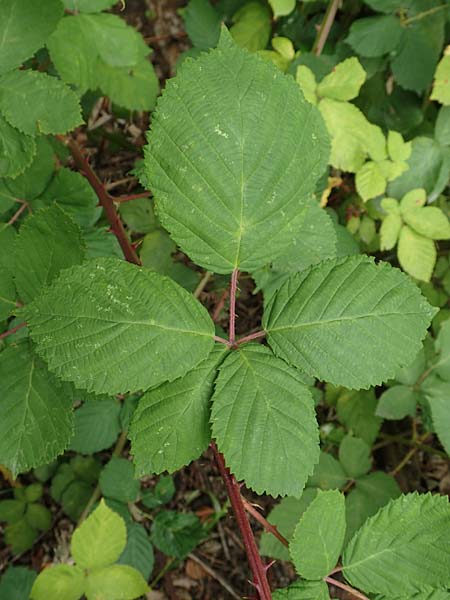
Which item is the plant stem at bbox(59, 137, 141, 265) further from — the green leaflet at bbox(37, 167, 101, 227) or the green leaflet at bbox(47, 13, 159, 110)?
the green leaflet at bbox(47, 13, 159, 110)

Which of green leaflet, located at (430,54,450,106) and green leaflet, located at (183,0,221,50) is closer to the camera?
green leaflet, located at (430,54,450,106)

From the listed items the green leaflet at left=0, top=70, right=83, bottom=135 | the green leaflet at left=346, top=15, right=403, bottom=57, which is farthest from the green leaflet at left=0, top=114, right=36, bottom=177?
the green leaflet at left=346, top=15, right=403, bottom=57

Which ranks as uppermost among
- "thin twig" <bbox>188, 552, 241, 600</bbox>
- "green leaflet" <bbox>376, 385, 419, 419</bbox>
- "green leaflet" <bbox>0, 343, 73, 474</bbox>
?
"green leaflet" <bbox>0, 343, 73, 474</bbox>

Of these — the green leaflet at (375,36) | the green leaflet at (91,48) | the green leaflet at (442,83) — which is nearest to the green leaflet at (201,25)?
the green leaflet at (91,48)

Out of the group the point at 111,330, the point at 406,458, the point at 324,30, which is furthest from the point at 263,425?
the point at 324,30

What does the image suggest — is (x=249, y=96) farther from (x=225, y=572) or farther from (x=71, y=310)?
(x=225, y=572)

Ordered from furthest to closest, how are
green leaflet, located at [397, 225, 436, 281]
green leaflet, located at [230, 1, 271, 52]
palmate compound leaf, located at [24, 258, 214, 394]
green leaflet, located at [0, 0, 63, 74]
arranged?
green leaflet, located at [230, 1, 271, 52] < green leaflet, located at [397, 225, 436, 281] < green leaflet, located at [0, 0, 63, 74] < palmate compound leaf, located at [24, 258, 214, 394]
